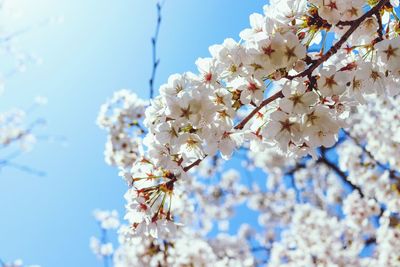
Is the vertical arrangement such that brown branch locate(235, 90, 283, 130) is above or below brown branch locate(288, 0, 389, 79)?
below

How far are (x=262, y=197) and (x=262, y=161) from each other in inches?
53.9

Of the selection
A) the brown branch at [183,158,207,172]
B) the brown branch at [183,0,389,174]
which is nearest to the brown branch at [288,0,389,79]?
the brown branch at [183,0,389,174]

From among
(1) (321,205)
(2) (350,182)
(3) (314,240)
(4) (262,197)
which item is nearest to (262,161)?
(4) (262,197)

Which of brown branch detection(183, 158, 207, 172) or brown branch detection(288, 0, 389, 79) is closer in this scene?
brown branch detection(288, 0, 389, 79)

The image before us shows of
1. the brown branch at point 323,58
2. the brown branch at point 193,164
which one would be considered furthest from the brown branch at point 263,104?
the brown branch at point 193,164

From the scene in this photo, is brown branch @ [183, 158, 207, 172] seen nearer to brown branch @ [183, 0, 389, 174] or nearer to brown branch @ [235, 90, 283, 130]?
brown branch @ [183, 0, 389, 174]

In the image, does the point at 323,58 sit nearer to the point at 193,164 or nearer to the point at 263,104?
the point at 263,104

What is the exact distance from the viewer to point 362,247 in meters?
8.96

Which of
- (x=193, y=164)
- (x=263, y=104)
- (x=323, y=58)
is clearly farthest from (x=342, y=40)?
(x=193, y=164)

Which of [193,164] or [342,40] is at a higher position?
[342,40]

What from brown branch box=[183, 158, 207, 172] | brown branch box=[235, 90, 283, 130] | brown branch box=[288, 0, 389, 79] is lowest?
brown branch box=[183, 158, 207, 172]

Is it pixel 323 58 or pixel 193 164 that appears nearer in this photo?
pixel 323 58

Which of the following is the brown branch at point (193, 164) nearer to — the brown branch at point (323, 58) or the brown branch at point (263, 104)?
the brown branch at point (323, 58)

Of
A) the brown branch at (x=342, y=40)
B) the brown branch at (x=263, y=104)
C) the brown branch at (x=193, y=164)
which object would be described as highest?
the brown branch at (x=342, y=40)
